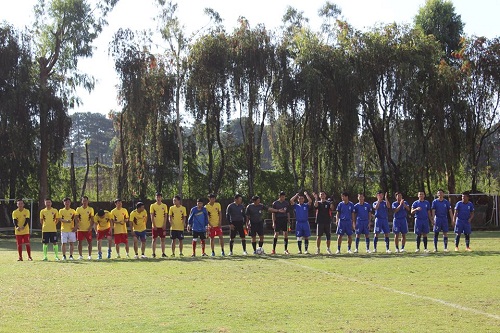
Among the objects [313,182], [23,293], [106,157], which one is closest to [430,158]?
[313,182]

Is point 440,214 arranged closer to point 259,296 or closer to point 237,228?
point 237,228

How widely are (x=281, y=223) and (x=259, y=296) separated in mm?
11380

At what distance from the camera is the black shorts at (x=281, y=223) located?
2525 centimetres

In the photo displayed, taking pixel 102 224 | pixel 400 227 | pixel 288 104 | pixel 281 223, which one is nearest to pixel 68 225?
pixel 102 224

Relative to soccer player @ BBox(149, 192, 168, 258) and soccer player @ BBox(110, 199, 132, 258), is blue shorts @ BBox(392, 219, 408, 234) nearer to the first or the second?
soccer player @ BBox(149, 192, 168, 258)

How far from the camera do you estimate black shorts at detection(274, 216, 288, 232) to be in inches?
994

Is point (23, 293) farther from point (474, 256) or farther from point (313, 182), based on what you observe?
point (313, 182)

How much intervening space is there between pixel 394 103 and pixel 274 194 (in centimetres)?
1252

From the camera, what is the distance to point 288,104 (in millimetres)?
51969

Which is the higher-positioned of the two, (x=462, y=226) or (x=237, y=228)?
(x=237, y=228)

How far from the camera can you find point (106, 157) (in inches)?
5305

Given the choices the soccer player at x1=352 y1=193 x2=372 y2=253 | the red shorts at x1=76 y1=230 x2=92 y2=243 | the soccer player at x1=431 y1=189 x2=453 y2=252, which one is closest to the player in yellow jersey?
the red shorts at x1=76 y1=230 x2=92 y2=243

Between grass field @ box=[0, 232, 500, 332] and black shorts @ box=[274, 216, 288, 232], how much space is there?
328 cm

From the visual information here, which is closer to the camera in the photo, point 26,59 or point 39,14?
point 26,59
